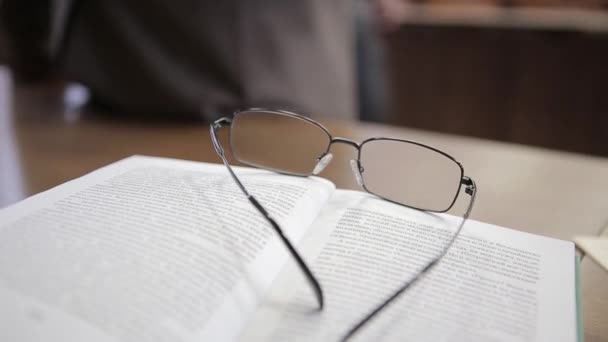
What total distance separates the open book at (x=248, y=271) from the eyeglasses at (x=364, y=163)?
0.06ft

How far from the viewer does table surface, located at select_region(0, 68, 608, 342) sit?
56cm

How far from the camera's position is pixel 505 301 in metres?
0.36

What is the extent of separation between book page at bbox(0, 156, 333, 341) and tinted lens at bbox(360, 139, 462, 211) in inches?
4.4

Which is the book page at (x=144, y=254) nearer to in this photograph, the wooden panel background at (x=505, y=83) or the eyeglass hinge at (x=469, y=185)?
the eyeglass hinge at (x=469, y=185)

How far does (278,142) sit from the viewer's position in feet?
2.69

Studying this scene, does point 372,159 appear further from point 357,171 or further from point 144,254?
point 144,254

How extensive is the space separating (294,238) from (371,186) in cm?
20

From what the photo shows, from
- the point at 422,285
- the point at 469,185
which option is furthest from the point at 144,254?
the point at 469,185

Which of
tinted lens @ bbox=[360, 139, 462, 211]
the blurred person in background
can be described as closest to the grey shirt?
the blurred person in background

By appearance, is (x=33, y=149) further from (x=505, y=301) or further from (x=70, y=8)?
(x=505, y=301)

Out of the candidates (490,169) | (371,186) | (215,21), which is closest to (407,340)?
(371,186)

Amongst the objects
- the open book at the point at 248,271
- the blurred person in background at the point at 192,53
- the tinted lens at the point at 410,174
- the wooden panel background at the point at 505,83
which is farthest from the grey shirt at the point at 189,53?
the wooden panel background at the point at 505,83

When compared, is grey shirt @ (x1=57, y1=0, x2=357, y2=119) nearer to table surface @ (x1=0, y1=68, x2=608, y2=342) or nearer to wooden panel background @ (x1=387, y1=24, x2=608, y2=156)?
table surface @ (x1=0, y1=68, x2=608, y2=342)

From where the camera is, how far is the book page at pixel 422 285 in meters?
0.33
